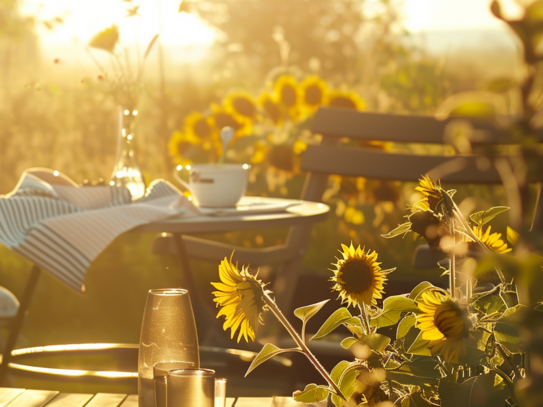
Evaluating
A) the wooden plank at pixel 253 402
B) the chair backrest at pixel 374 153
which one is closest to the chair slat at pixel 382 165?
the chair backrest at pixel 374 153

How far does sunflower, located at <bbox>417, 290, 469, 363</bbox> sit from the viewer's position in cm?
49

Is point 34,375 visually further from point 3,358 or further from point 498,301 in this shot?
point 498,301

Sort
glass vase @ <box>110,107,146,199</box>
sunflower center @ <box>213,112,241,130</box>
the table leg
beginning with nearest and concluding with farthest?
glass vase @ <box>110,107,146,199</box>
the table leg
sunflower center @ <box>213,112,241,130</box>

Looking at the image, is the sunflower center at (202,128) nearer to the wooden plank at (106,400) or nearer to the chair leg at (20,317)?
the chair leg at (20,317)

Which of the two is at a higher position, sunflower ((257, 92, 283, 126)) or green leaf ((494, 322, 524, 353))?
green leaf ((494, 322, 524, 353))

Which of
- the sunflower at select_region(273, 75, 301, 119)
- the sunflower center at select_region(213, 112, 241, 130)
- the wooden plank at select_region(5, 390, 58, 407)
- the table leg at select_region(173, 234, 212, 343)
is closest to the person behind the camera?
the wooden plank at select_region(5, 390, 58, 407)

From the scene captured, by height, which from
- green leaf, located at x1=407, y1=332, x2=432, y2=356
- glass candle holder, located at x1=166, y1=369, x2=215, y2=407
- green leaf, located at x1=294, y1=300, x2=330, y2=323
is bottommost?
glass candle holder, located at x1=166, y1=369, x2=215, y2=407

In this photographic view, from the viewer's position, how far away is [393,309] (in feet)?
2.06

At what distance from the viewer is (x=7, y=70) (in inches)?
196

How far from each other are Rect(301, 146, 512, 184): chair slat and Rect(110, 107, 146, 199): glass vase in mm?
646

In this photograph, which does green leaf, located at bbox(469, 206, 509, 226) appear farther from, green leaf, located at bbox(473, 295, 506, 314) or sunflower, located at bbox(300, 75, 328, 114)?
sunflower, located at bbox(300, 75, 328, 114)

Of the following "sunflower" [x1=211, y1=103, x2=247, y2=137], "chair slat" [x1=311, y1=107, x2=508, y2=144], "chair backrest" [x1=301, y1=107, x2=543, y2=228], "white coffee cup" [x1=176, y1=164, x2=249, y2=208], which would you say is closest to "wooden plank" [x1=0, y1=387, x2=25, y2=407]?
"white coffee cup" [x1=176, y1=164, x2=249, y2=208]

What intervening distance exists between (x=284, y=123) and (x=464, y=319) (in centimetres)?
331

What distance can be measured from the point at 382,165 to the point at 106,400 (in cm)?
160
